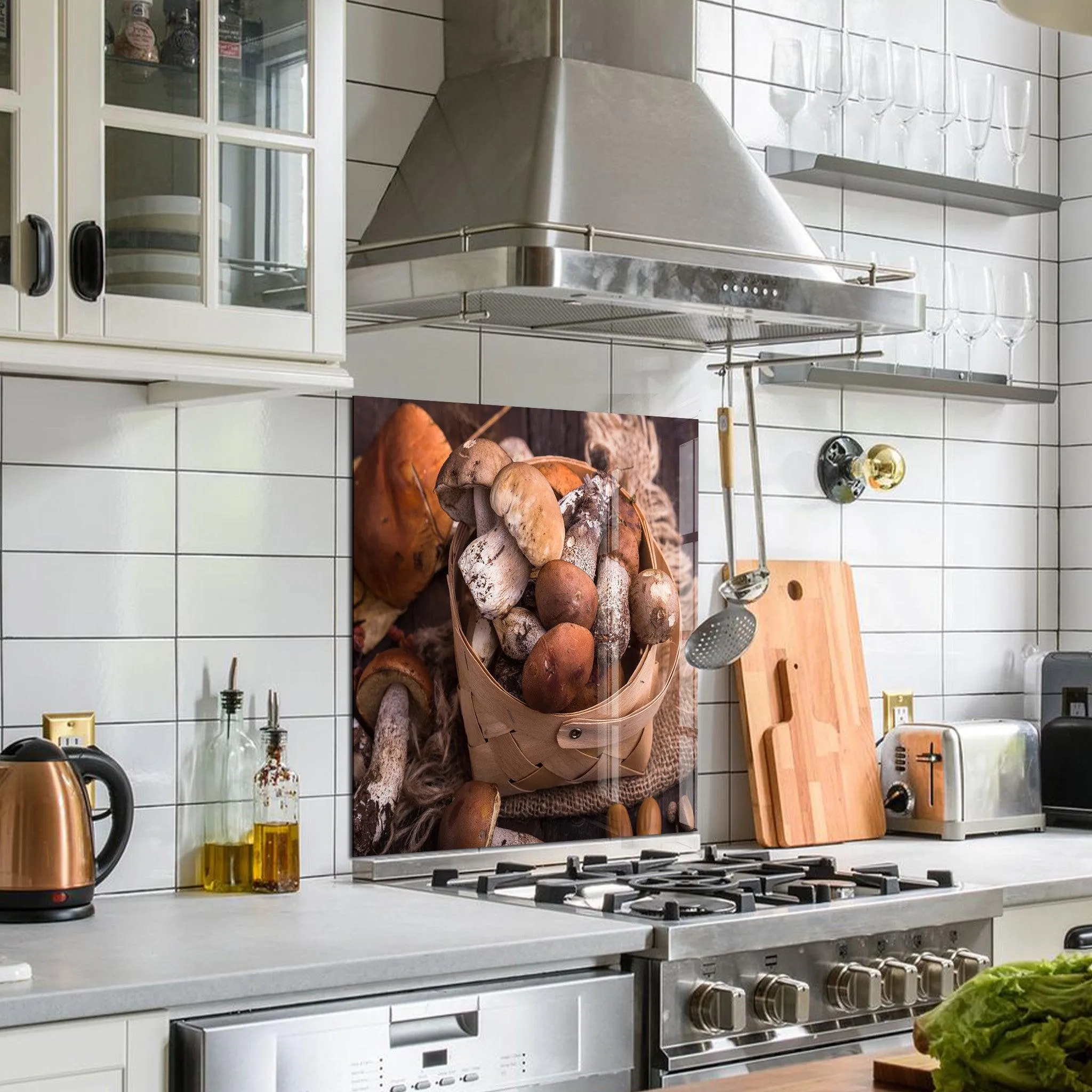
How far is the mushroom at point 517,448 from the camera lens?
3029 millimetres

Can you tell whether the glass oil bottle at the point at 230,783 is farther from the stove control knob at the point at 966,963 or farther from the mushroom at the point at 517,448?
the stove control knob at the point at 966,963

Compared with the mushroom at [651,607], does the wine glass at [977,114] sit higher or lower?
higher

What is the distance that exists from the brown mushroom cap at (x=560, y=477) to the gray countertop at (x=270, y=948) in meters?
0.76

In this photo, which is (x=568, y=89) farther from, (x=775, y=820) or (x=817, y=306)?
(x=775, y=820)

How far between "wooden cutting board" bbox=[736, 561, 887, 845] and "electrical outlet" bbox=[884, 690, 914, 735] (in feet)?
0.37

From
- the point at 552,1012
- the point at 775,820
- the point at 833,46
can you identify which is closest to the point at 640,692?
the point at 775,820

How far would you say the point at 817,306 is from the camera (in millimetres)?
2715

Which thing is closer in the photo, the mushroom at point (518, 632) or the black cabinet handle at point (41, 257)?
the black cabinet handle at point (41, 257)

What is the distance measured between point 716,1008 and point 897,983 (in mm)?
367

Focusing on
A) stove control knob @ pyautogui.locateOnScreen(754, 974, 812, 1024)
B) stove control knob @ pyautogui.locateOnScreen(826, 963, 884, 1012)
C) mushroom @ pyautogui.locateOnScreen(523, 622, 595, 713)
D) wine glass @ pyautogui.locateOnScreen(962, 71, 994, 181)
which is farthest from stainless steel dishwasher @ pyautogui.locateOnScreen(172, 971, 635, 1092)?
wine glass @ pyautogui.locateOnScreen(962, 71, 994, 181)

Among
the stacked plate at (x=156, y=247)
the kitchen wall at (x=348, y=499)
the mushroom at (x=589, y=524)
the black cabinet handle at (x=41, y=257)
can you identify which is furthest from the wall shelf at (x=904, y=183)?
the black cabinet handle at (x=41, y=257)

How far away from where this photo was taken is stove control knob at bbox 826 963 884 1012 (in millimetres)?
2590

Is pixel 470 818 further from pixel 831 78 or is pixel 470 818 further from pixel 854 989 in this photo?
pixel 831 78

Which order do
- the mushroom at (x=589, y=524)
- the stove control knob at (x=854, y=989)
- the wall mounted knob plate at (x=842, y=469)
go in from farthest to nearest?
the wall mounted knob plate at (x=842, y=469), the mushroom at (x=589, y=524), the stove control knob at (x=854, y=989)
